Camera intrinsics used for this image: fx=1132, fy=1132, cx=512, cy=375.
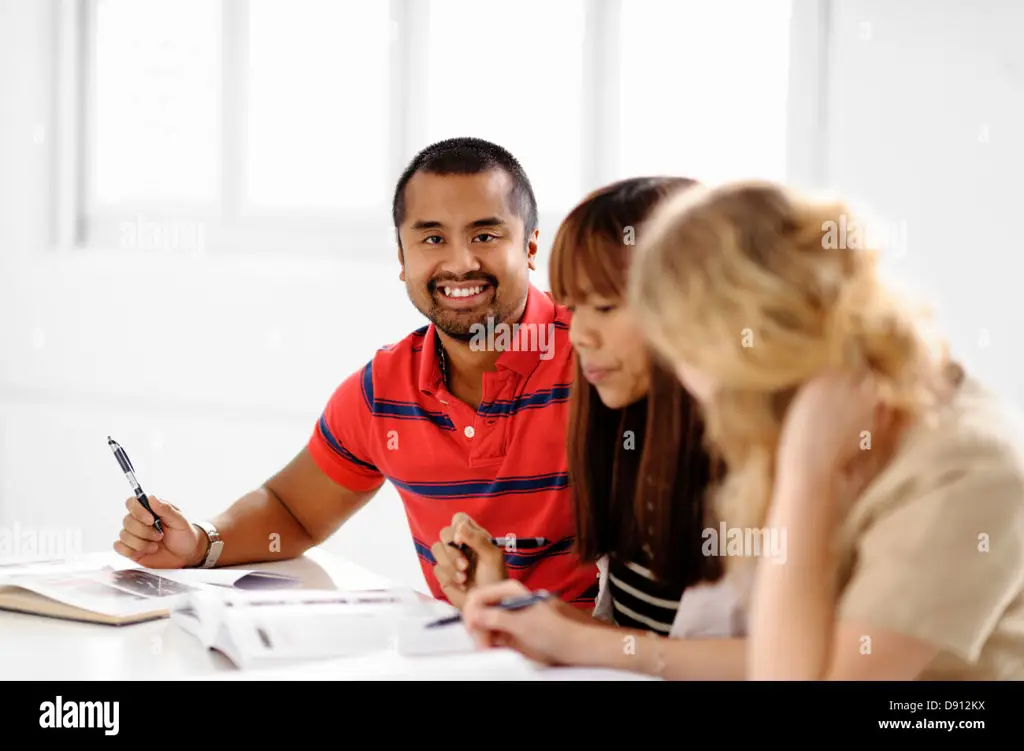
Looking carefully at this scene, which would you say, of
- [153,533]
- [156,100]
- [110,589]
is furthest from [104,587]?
[156,100]

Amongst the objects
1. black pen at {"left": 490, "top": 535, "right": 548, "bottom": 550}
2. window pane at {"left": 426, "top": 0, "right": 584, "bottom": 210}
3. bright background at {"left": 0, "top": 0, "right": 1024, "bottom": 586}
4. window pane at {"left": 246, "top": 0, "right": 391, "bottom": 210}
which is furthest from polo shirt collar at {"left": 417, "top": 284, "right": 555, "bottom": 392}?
window pane at {"left": 246, "top": 0, "right": 391, "bottom": 210}

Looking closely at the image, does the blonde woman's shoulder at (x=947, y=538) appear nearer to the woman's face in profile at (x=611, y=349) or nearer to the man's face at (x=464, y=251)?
the woman's face in profile at (x=611, y=349)

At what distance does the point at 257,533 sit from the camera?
181 centimetres

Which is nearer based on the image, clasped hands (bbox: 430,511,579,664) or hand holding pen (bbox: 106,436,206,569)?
clasped hands (bbox: 430,511,579,664)

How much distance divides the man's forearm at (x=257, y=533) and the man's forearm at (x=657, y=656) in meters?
0.74

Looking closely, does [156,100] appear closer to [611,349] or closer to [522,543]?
[522,543]

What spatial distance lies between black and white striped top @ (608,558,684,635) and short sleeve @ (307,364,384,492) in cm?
56

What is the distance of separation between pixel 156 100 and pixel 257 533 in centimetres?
268

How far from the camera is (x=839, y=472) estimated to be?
1023 millimetres

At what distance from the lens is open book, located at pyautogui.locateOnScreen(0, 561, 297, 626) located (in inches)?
56.3

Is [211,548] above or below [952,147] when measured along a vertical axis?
below

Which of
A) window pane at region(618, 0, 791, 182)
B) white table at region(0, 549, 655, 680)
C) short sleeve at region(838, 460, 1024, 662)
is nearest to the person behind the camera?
short sleeve at region(838, 460, 1024, 662)

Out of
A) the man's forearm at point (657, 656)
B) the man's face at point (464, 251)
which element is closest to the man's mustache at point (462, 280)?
the man's face at point (464, 251)

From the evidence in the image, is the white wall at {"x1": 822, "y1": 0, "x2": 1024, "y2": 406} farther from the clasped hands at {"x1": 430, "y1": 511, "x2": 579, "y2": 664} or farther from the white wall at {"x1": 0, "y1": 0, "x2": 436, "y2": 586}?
the clasped hands at {"x1": 430, "y1": 511, "x2": 579, "y2": 664}
